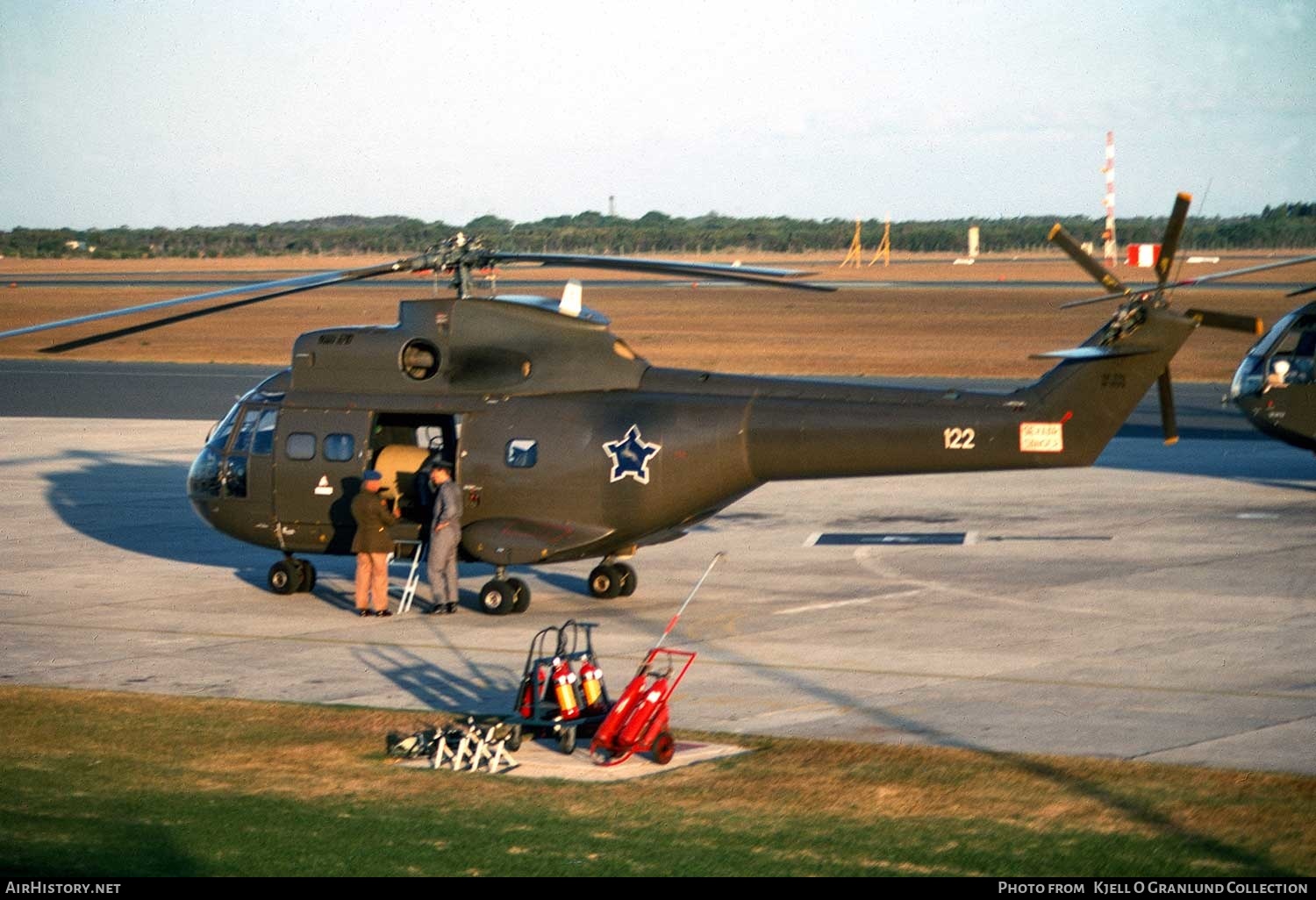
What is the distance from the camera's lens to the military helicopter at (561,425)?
59.9 feet

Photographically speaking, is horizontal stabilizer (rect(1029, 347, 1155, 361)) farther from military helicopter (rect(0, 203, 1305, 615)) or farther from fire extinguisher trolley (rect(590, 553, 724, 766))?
fire extinguisher trolley (rect(590, 553, 724, 766))

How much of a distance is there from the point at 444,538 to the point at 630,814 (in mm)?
8116

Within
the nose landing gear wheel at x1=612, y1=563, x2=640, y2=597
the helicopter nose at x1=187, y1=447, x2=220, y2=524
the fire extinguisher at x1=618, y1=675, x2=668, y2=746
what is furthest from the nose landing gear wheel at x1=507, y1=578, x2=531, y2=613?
the fire extinguisher at x1=618, y1=675, x2=668, y2=746

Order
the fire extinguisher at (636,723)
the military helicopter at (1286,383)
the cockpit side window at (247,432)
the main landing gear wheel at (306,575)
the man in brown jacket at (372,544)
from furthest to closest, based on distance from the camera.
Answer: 1. the military helicopter at (1286,383)
2. the main landing gear wheel at (306,575)
3. the cockpit side window at (247,432)
4. the man in brown jacket at (372,544)
5. the fire extinguisher at (636,723)

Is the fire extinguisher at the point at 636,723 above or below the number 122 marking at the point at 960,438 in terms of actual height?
below

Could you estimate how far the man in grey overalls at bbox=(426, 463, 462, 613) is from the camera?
755 inches

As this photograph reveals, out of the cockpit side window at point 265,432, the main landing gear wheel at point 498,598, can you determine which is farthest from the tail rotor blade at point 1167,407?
the cockpit side window at point 265,432

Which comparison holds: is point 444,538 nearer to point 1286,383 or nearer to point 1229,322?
point 1229,322

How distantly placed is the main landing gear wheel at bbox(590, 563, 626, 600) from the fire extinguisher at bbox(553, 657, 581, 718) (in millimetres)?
6715

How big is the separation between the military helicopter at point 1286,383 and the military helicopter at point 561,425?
1119 cm

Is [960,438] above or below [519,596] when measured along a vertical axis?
above

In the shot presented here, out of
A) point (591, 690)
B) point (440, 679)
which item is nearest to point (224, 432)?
point (440, 679)

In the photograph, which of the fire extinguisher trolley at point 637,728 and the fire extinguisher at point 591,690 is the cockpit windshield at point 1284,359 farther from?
the fire extinguisher trolley at point 637,728

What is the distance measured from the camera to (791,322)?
71.6 meters
